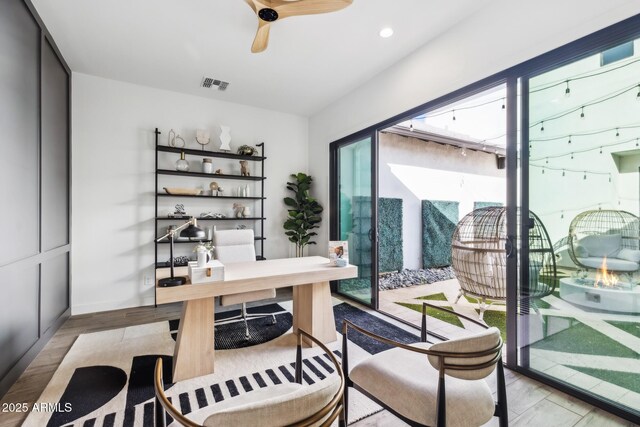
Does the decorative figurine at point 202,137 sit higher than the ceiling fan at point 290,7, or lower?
lower

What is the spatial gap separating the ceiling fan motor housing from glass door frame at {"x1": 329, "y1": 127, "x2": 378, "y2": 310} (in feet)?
6.05

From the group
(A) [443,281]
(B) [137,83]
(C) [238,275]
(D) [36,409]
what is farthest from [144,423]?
(A) [443,281]

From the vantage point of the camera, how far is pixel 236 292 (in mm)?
2074

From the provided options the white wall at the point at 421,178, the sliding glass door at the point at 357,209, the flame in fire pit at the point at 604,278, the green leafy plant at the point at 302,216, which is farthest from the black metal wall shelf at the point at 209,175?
the flame in fire pit at the point at 604,278

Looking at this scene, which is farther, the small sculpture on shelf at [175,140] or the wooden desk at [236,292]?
the small sculpture on shelf at [175,140]

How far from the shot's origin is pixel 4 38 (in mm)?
1999

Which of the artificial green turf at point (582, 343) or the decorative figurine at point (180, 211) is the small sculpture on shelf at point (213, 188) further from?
the artificial green turf at point (582, 343)

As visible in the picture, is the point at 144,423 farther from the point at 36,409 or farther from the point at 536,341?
the point at 536,341

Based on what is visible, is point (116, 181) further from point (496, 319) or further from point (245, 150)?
point (496, 319)

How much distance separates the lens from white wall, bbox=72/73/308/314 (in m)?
3.52

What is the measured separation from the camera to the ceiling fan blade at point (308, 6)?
197 centimetres

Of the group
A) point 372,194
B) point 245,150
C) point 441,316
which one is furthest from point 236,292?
point 245,150

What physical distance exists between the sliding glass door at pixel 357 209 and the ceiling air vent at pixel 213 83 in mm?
1771

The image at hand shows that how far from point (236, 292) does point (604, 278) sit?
2.44 meters
